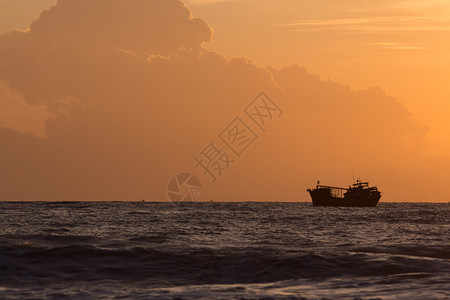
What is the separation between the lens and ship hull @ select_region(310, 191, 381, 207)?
145462 mm

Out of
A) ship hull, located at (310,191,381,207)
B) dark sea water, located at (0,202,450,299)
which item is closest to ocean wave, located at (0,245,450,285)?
dark sea water, located at (0,202,450,299)

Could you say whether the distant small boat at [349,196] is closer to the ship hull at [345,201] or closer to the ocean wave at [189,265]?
the ship hull at [345,201]

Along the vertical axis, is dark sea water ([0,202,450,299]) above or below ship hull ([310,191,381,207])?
below

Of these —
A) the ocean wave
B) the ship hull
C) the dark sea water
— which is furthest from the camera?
the ship hull

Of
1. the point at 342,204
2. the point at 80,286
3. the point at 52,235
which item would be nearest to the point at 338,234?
the point at 52,235

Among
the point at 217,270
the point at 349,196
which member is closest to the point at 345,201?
the point at 349,196

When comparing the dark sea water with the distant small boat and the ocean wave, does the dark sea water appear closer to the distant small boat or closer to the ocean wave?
the ocean wave

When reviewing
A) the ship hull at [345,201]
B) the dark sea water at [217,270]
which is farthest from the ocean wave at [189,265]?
the ship hull at [345,201]

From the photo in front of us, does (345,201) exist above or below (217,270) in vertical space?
above

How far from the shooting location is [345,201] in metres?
145

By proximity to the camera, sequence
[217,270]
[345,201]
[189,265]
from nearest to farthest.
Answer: [217,270] → [189,265] → [345,201]

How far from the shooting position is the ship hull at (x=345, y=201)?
145 metres

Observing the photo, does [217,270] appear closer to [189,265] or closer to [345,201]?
[189,265]

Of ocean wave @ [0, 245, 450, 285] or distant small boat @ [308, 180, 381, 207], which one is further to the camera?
distant small boat @ [308, 180, 381, 207]
